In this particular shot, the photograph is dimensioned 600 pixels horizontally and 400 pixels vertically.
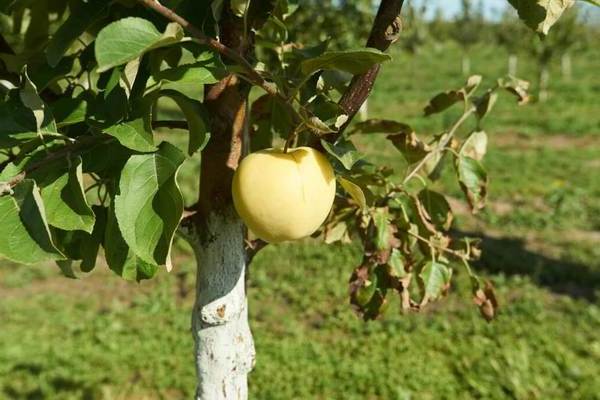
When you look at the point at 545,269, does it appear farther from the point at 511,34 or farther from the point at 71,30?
the point at 511,34

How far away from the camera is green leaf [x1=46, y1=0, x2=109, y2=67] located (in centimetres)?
93

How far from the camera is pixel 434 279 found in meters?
1.47

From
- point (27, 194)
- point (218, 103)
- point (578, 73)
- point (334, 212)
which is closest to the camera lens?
point (27, 194)

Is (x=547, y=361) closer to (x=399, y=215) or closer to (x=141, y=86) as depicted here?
(x=399, y=215)

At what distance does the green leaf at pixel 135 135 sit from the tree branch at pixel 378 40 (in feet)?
Answer: 0.97

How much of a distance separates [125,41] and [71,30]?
30 cm

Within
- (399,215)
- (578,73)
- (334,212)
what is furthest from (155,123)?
(578,73)

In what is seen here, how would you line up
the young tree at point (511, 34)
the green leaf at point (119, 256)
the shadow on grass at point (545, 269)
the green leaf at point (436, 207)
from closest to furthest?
the green leaf at point (119, 256), the green leaf at point (436, 207), the shadow on grass at point (545, 269), the young tree at point (511, 34)

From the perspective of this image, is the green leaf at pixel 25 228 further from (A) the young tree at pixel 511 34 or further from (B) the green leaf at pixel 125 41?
(A) the young tree at pixel 511 34

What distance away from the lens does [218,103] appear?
1.19m

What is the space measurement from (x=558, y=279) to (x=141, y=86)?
Answer: 471cm

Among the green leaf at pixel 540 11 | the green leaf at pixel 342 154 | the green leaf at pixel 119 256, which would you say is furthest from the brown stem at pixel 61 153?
the green leaf at pixel 540 11

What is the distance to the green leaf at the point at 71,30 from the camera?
0.93 metres

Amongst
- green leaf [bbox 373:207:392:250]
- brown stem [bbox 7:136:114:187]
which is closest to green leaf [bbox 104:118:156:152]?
brown stem [bbox 7:136:114:187]
